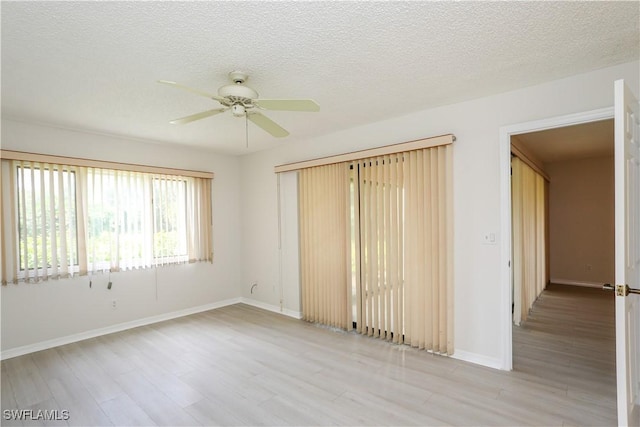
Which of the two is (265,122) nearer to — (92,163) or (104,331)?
(92,163)

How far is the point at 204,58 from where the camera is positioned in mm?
2092

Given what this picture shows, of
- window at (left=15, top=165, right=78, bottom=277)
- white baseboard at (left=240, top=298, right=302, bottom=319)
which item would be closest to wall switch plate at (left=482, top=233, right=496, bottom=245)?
white baseboard at (left=240, top=298, right=302, bottom=319)

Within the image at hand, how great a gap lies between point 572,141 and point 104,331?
6.89 metres

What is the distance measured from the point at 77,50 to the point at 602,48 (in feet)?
11.1

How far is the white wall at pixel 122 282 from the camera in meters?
3.39

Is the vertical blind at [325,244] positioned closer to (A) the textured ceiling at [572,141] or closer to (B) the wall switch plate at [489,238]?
(B) the wall switch plate at [489,238]

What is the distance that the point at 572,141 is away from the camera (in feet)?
15.3

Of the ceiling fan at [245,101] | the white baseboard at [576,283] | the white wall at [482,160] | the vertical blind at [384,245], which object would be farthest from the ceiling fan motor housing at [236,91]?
the white baseboard at [576,283]

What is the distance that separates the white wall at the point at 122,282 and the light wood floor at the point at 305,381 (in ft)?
1.00

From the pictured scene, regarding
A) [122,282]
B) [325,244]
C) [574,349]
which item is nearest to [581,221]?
[574,349]

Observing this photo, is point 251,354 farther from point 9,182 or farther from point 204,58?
point 9,182

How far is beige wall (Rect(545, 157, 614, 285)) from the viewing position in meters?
6.03

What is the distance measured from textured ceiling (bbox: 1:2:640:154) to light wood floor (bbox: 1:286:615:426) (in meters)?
2.45

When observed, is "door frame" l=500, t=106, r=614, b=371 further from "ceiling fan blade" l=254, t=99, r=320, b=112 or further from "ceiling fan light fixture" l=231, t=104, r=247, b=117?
"ceiling fan light fixture" l=231, t=104, r=247, b=117
